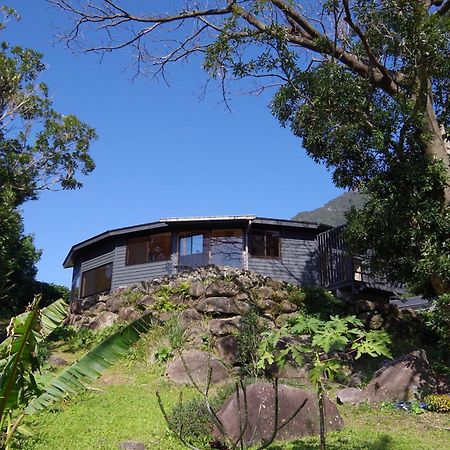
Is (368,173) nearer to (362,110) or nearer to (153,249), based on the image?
(362,110)

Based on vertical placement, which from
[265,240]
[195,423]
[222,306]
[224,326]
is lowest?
[195,423]

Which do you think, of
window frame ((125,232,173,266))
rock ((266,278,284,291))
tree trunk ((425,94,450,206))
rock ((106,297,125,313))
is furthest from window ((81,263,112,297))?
tree trunk ((425,94,450,206))

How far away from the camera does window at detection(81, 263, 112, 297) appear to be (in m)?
27.4

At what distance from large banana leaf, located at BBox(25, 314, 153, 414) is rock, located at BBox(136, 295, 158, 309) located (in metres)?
15.1

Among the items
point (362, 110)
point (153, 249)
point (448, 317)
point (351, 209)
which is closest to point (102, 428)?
point (448, 317)

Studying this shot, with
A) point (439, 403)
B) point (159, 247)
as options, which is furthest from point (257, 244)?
point (439, 403)

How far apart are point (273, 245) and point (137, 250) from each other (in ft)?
23.5

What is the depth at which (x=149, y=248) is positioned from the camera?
25.8 m

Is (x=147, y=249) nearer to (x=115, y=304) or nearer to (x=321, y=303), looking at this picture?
(x=115, y=304)

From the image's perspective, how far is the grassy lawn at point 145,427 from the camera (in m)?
8.88

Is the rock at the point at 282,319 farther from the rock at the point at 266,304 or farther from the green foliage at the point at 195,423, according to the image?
the green foliage at the point at 195,423

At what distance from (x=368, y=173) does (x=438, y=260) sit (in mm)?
3991

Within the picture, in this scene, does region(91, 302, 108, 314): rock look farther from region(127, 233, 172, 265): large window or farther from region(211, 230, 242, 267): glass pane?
region(211, 230, 242, 267): glass pane

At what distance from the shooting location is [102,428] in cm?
1020
